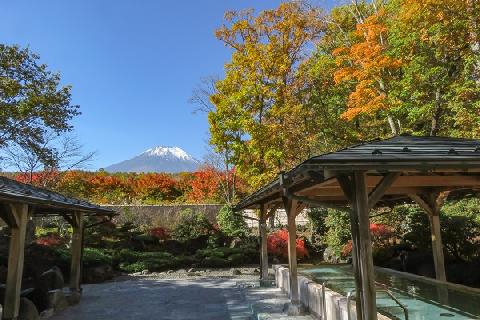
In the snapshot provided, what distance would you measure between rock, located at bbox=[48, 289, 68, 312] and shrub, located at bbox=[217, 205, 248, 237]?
10.2m

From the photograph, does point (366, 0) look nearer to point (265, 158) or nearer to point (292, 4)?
point (292, 4)

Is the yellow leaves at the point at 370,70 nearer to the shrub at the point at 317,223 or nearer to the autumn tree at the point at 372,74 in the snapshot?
the autumn tree at the point at 372,74

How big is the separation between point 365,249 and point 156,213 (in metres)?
18.4

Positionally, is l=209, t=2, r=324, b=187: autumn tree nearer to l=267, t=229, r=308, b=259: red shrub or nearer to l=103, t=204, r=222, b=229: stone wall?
l=267, t=229, r=308, b=259: red shrub

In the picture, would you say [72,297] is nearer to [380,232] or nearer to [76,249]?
[76,249]

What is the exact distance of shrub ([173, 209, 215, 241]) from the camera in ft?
61.6

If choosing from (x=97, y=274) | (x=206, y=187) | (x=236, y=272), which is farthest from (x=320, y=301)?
(x=206, y=187)

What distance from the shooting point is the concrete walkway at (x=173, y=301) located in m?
8.20

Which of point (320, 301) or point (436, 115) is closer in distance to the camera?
point (320, 301)

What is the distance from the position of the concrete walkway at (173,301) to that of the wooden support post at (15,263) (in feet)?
5.09

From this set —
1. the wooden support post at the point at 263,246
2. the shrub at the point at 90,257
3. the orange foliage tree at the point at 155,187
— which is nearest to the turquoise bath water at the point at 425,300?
the wooden support post at the point at 263,246

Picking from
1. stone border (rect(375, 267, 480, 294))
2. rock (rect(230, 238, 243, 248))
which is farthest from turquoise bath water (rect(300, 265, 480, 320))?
rock (rect(230, 238, 243, 248))

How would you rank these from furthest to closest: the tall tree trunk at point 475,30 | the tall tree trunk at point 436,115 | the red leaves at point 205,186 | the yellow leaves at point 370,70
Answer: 1. the red leaves at point 205,186
2. the tall tree trunk at point 436,115
3. the yellow leaves at point 370,70
4. the tall tree trunk at point 475,30

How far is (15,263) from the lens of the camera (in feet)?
22.6
